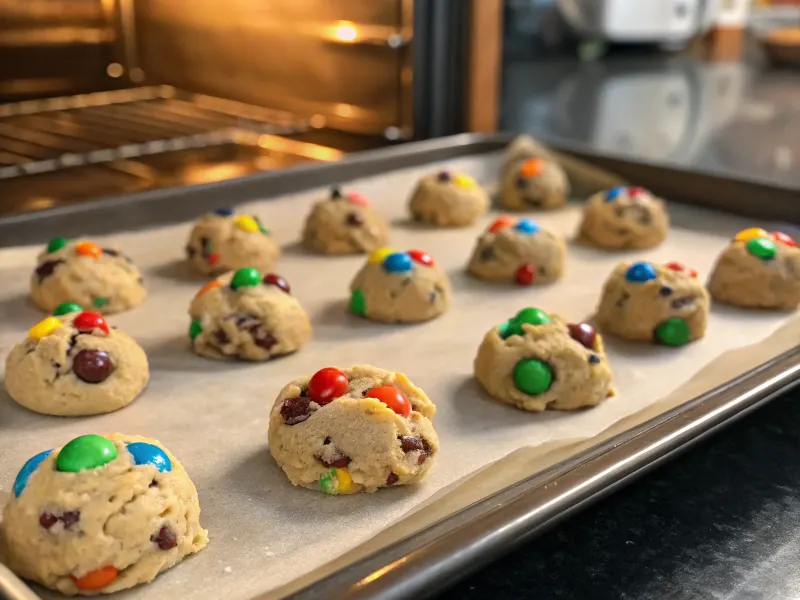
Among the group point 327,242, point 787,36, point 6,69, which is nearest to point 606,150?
point 327,242

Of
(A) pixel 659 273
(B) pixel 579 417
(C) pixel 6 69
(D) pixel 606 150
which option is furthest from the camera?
(D) pixel 606 150

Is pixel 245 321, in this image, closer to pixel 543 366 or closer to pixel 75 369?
pixel 75 369

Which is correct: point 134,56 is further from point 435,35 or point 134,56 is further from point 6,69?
point 435,35

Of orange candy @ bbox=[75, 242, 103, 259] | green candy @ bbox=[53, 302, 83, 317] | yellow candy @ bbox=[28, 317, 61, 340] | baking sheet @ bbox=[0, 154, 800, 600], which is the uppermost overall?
orange candy @ bbox=[75, 242, 103, 259]

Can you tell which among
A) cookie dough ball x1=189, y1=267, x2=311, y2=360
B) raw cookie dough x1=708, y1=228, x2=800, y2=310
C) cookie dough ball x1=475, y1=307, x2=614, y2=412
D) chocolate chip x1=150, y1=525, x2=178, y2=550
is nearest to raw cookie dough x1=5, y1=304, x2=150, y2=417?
cookie dough ball x1=189, y1=267, x2=311, y2=360

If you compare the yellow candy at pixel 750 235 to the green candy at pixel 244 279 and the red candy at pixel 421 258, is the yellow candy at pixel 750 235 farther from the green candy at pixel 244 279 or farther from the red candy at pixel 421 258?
the green candy at pixel 244 279

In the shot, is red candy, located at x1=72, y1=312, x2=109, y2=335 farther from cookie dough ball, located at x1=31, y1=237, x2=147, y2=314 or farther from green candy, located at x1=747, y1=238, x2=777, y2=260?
green candy, located at x1=747, y1=238, x2=777, y2=260
